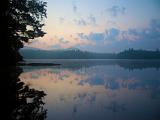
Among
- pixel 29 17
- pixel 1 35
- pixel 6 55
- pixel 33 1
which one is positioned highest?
pixel 33 1

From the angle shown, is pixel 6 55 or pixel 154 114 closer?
pixel 154 114

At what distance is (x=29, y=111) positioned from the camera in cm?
1194

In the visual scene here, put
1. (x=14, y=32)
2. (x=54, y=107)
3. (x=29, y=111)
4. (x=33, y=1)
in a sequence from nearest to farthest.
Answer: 1. (x=29, y=111)
2. (x=54, y=107)
3. (x=14, y=32)
4. (x=33, y=1)

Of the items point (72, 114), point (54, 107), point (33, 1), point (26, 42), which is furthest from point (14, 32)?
point (72, 114)

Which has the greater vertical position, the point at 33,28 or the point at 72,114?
the point at 33,28

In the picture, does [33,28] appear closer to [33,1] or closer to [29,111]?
[33,1]

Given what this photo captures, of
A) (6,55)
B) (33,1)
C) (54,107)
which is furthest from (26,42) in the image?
(54,107)

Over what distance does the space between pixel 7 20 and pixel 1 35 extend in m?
1.69

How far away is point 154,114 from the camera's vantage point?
40.2 ft

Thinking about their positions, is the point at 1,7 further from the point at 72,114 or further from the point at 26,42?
the point at 72,114

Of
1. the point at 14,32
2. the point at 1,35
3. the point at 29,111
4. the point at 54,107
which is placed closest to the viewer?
the point at 29,111

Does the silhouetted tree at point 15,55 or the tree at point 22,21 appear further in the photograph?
the tree at point 22,21

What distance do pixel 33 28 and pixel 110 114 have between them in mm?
24738

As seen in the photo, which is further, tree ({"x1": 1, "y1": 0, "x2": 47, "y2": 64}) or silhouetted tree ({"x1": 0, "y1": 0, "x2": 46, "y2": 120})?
tree ({"x1": 1, "y1": 0, "x2": 47, "y2": 64})
